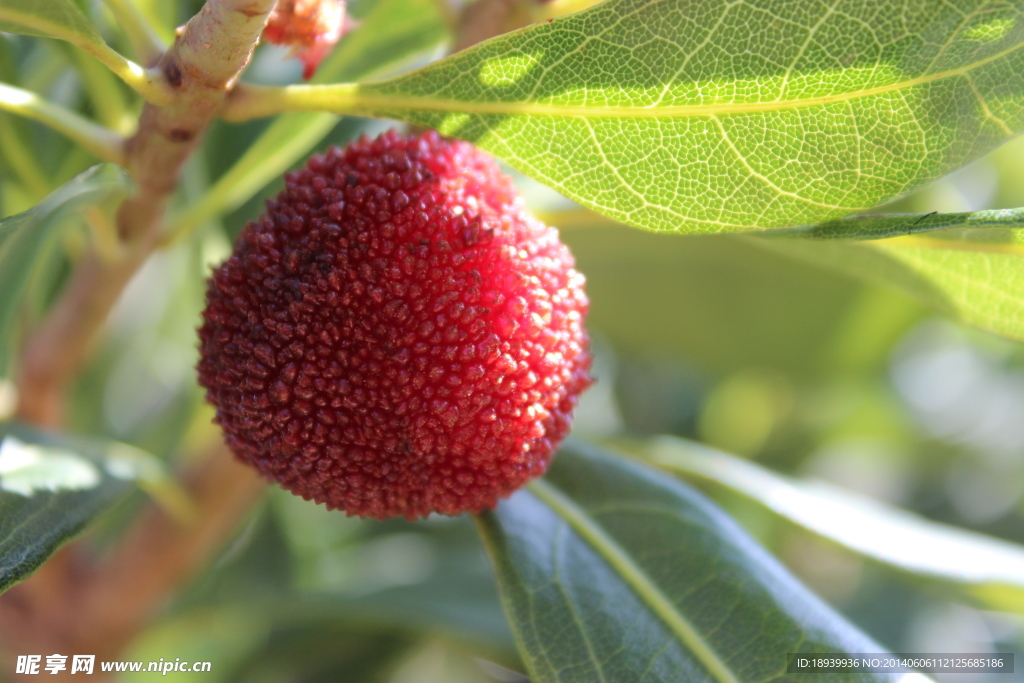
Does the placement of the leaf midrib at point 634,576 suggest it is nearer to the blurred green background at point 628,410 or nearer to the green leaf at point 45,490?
the blurred green background at point 628,410

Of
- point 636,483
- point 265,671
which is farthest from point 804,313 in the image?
point 265,671

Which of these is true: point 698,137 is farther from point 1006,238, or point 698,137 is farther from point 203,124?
point 203,124

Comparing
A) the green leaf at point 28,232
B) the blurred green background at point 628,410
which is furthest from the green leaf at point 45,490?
the blurred green background at point 628,410

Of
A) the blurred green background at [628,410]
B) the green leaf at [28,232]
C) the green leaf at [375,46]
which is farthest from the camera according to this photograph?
the blurred green background at [628,410]

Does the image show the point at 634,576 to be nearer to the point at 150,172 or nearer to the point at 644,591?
the point at 644,591

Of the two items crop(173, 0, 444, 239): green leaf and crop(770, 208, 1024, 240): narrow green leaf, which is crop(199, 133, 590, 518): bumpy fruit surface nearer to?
crop(770, 208, 1024, 240): narrow green leaf

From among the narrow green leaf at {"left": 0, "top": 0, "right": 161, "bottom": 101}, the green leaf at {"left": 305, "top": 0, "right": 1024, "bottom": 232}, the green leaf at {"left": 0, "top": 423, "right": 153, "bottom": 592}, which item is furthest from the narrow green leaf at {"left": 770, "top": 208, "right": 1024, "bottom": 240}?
the green leaf at {"left": 0, "top": 423, "right": 153, "bottom": 592}
